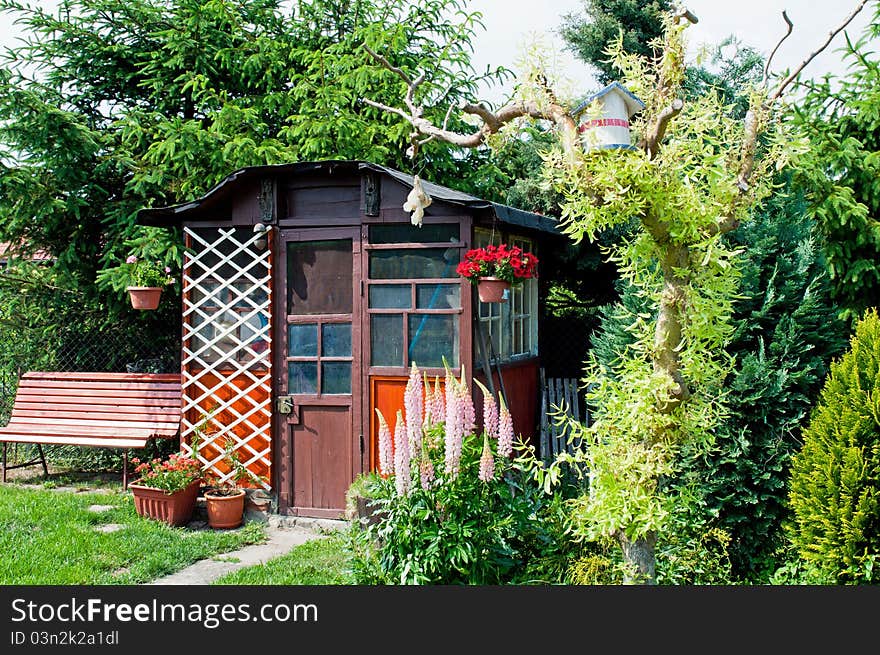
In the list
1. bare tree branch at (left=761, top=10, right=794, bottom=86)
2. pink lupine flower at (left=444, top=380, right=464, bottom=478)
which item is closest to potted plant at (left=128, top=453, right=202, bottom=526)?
pink lupine flower at (left=444, top=380, right=464, bottom=478)

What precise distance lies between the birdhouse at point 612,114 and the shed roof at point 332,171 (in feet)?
5.87

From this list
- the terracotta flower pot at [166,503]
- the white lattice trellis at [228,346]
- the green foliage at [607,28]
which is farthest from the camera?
the green foliage at [607,28]

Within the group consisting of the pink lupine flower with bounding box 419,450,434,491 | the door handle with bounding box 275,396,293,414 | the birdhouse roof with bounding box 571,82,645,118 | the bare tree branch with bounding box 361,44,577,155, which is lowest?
the pink lupine flower with bounding box 419,450,434,491

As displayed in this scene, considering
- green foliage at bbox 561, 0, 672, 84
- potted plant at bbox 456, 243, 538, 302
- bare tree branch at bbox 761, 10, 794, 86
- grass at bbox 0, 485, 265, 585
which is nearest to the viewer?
bare tree branch at bbox 761, 10, 794, 86

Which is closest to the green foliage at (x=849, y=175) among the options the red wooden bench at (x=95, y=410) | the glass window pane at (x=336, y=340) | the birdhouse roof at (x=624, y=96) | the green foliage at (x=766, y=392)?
the green foliage at (x=766, y=392)

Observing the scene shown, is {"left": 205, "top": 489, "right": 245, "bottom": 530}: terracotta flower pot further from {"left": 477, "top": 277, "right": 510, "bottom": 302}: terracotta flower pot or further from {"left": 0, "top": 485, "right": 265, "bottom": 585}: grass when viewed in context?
{"left": 477, "top": 277, "right": 510, "bottom": 302}: terracotta flower pot

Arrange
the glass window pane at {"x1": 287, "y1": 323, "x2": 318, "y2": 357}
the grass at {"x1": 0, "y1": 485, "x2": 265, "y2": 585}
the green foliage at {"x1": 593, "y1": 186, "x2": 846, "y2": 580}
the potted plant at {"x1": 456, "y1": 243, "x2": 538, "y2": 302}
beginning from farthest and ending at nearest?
the glass window pane at {"x1": 287, "y1": 323, "x2": 318, "y2": 357} → the potted plant at {"x1": 456, "y1": 243, "x2": 538, "y2": 302} → the grass at {"x1": 0, "y1": 485, "x2": 265, "y2": 585} → the green foliage at {"x1": 593, "y1": 186, "x2": 846, "y2": 580}

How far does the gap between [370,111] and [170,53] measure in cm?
256

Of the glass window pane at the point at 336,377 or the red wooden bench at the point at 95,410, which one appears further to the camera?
the red wooden bench at the point at 95,410

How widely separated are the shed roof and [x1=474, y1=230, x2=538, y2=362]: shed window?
32 cm

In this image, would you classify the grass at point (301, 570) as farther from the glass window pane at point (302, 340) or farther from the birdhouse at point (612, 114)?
the birdhouse at point (612, 114)

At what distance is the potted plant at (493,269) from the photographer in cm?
590

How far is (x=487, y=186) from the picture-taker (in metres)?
9.88

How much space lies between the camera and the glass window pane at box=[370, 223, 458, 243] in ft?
20.9
